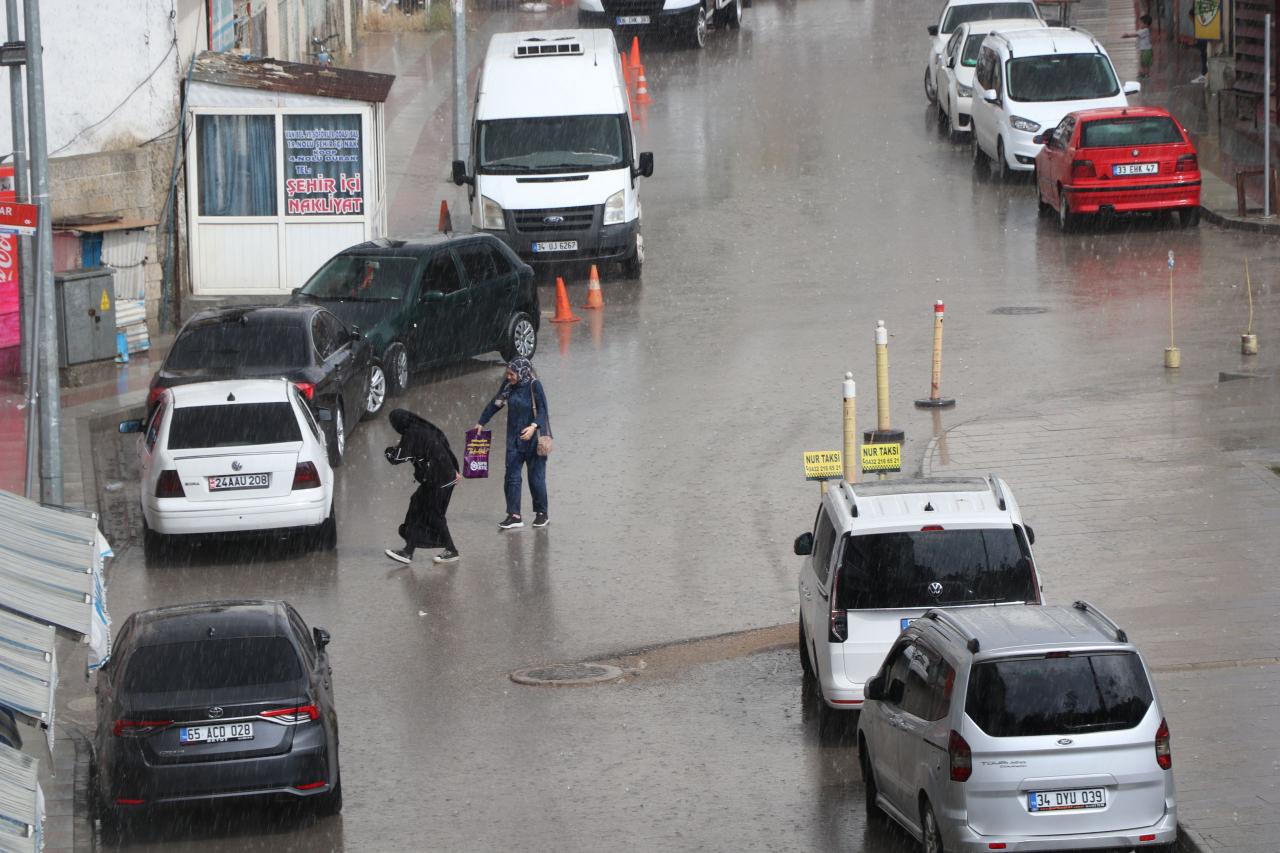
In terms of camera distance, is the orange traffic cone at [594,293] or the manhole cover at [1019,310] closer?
the manhole cover at [1019,310]

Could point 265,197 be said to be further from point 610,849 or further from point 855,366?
point 610,849

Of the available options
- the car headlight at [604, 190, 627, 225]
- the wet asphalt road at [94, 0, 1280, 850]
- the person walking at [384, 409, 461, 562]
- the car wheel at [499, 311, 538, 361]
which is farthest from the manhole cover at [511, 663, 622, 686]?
the car headlight at [604, 190, 627, 225]

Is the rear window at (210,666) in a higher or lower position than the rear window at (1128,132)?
lower

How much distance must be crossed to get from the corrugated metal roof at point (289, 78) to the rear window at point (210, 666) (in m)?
16.5

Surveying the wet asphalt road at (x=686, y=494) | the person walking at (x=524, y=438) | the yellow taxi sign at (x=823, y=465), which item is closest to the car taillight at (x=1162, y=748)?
the wet asphalt road at (x=686, y=494)

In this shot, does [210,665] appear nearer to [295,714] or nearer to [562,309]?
[295,714]

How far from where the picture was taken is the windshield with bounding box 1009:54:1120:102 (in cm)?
3269

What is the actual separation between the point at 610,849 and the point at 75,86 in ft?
58.9

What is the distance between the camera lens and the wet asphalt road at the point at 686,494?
11.7m

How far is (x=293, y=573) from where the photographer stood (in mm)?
16797

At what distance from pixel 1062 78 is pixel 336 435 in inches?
695

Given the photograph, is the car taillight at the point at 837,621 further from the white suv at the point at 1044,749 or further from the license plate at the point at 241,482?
the license plate at the point at 241,482

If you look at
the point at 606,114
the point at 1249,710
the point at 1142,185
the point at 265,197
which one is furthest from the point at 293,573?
the point at 1142,185

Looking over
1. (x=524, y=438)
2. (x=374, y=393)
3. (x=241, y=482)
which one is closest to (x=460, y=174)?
(x=374, y=393)
